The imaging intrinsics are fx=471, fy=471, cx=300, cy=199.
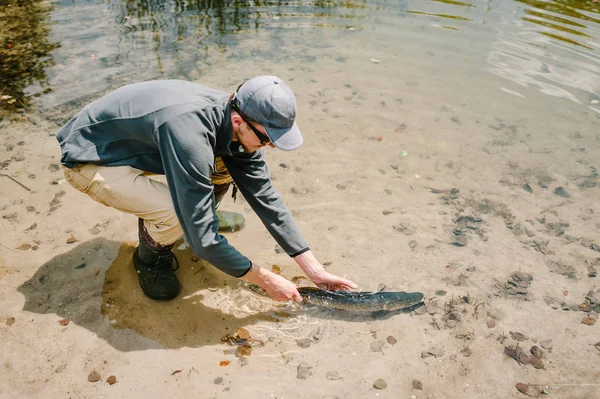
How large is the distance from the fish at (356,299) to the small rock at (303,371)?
0.49 m

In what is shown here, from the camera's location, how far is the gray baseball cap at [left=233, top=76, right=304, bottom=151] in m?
2.49

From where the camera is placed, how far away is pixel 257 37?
7.43m

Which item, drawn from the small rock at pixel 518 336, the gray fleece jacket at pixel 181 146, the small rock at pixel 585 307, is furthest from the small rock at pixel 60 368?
the small rock at pixel 585 307

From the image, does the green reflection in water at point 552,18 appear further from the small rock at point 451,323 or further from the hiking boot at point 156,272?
the hiking boot at point 156,272

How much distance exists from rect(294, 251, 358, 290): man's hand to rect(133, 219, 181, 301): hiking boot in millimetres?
973

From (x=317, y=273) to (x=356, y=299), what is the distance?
381 mm

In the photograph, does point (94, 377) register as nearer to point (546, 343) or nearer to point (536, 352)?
point (536, 352)

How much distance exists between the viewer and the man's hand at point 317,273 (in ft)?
10.9

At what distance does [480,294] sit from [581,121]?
3.38 m

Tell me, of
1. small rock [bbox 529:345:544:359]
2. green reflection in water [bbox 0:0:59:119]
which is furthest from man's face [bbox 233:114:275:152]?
green reflection in water [bbox 0:0:59:119]

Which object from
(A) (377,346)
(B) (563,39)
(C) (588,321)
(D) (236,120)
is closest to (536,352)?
(C) (588,321)

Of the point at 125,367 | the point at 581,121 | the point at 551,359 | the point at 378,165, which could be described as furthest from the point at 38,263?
the point at 581,121

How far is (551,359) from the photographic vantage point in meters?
3.28

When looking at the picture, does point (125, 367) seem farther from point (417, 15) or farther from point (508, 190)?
point (417, 15)
